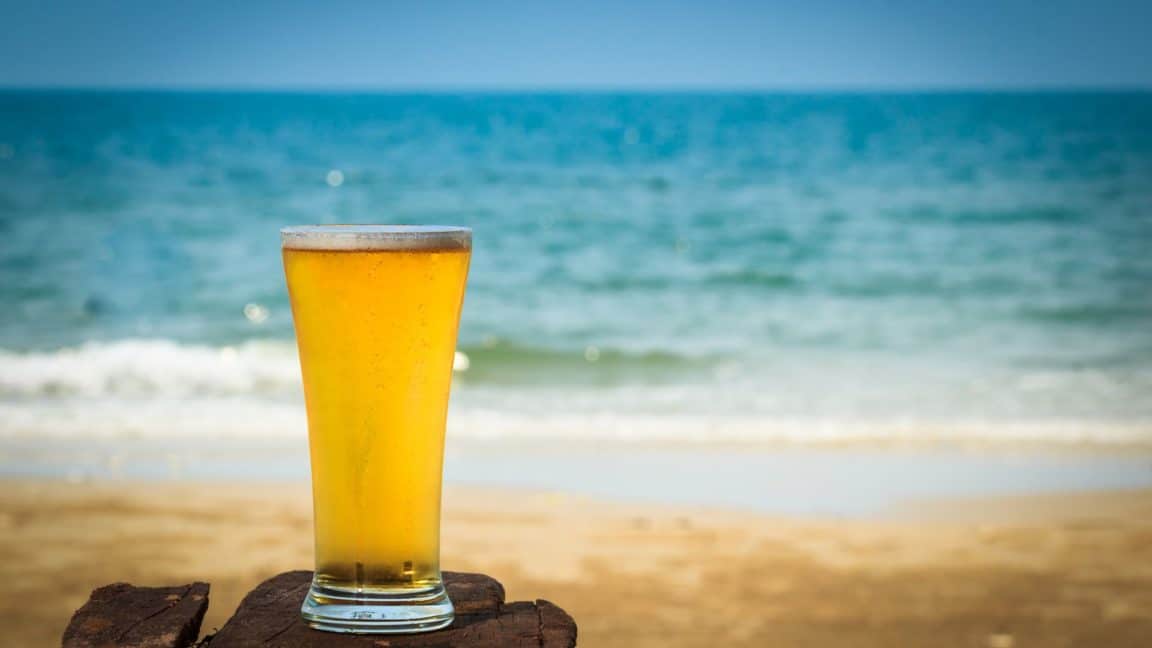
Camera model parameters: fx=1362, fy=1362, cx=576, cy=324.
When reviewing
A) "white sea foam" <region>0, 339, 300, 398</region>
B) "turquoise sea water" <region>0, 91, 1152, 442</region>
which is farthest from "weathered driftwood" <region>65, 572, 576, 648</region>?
"white sea foam" <region>0, 339, 300, 398</region>

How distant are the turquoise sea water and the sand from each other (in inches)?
65.7

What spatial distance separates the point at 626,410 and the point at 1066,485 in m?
2.95

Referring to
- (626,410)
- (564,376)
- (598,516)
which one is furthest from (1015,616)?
(564,376)

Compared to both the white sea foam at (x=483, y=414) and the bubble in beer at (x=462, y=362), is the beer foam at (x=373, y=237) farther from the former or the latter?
the bubble in beer at (x=462, y=362)

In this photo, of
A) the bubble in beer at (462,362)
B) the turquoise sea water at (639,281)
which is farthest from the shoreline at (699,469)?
the bubble in beer at (462,362)

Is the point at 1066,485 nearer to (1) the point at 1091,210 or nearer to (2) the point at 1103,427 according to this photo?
(2) the point at 1103,427

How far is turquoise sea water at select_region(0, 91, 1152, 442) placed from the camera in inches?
348

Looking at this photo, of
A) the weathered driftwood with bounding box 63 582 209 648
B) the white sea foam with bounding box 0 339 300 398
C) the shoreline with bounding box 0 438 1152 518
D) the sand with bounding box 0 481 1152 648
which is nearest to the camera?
the weathered driftwood with bounding box 63 582 209 648

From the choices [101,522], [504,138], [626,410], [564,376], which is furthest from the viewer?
[504,138]

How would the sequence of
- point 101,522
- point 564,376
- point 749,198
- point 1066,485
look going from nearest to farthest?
point 101,522, point 1066,485, point 564,376, point 749,198

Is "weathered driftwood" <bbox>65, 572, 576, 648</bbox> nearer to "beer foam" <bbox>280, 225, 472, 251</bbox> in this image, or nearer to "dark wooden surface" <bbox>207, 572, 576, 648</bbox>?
"dark wooden surface" <bbox>207, 572, 576, 648</bbox>

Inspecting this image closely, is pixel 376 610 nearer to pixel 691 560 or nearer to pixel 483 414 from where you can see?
pixel 691 560

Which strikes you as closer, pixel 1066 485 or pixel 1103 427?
pixel 1066 485

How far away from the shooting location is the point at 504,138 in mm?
32062
